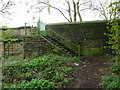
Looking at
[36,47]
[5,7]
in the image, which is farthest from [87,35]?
[5,7]

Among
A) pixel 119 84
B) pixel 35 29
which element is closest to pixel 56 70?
pixel 119 84

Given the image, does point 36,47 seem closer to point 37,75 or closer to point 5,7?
point 5,7

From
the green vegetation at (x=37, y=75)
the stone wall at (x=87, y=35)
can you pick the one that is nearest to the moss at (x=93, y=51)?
the stone wall at (x=87, y=35)

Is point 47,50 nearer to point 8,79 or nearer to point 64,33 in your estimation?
point 64,33

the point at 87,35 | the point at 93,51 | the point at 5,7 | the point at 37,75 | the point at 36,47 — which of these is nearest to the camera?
the point at 37,75

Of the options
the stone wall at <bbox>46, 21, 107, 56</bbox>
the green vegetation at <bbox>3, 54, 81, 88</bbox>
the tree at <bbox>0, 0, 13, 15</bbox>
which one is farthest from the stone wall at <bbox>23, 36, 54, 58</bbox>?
the tree at <bbox>0, 0, 13, 15</bbox>

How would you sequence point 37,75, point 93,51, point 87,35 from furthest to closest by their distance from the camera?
point 87,35
point 93,51
point 37,75

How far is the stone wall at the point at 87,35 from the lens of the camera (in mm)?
7320

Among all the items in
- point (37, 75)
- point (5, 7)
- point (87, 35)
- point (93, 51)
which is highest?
point (5, 7)

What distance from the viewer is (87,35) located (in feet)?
24.8

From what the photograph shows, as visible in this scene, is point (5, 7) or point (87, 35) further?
point (87, 35)

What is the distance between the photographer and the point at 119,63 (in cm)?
429

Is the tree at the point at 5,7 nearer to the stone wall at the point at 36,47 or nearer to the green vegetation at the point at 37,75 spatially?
the stone wall at the point at 36,47

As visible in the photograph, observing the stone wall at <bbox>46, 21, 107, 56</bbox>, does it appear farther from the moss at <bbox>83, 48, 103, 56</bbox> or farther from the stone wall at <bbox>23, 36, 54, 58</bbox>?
the stone wall at <bbox>23, 36, 54, 58</bbox>
